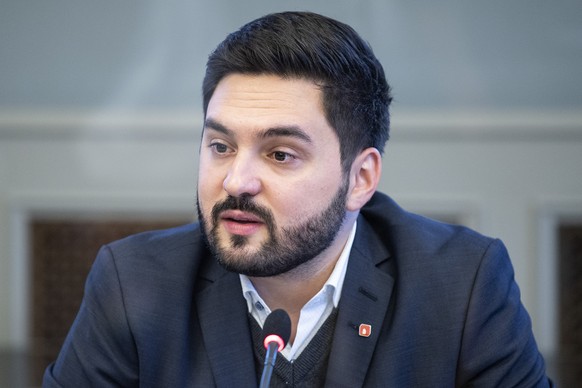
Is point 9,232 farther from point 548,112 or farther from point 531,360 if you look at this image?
point 531,360

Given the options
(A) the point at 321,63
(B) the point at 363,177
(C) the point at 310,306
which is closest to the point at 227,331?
(C) the point at 310,306

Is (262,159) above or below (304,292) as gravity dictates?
above

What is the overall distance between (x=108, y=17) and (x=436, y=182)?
143 centimetres

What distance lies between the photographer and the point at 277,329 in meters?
1.37

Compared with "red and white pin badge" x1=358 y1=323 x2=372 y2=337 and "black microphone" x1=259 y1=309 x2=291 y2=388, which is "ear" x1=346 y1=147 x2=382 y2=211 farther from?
"black microphone" x1=259 y1=309 x2=291 y2=388

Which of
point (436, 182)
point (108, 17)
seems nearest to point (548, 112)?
point (436, 182)

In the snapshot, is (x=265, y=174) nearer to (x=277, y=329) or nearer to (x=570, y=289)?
(x=277, y=329)

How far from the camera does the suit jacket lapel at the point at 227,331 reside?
1.64 meters

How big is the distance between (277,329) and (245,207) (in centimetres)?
23

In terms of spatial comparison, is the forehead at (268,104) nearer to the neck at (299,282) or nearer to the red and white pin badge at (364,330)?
the neck at (299,282)

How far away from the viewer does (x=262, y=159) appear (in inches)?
60.1

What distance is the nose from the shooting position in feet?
4.84

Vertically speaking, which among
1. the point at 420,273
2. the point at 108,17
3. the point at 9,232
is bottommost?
the point at 9,232

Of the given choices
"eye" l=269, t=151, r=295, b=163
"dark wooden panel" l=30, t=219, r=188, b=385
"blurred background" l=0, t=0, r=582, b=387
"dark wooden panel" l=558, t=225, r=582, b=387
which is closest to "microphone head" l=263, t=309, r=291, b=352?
"eye" l=269, t=151, r=295, b=163
